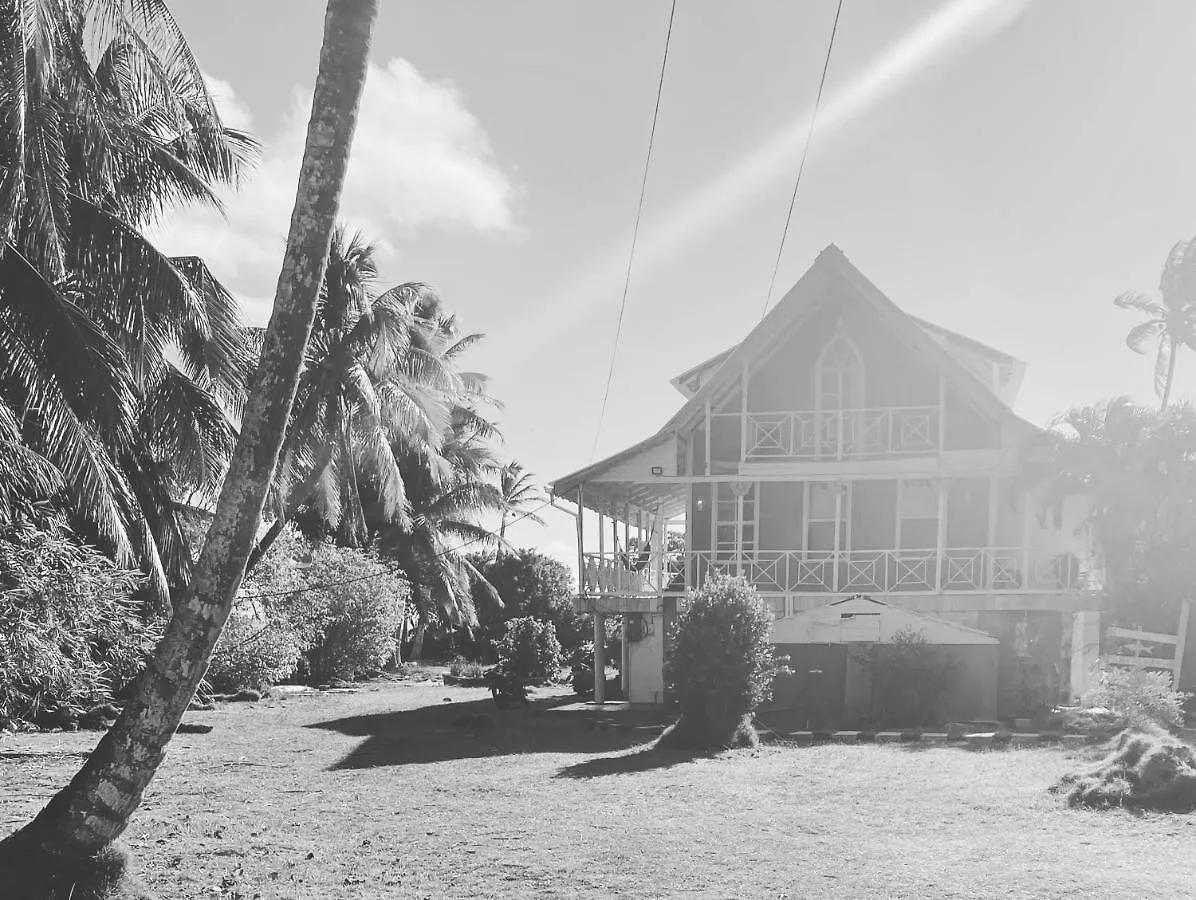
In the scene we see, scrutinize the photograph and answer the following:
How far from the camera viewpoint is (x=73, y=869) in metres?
7.96

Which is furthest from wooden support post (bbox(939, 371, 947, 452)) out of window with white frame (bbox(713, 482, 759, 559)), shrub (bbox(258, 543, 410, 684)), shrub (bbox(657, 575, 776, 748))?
shrub (bbox(258, 543, 410, 684))

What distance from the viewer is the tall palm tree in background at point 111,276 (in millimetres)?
12273

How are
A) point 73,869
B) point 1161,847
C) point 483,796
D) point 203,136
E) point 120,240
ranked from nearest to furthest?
point 73,869
point 1161,847
point 483,796
point 120,240
point 203,136

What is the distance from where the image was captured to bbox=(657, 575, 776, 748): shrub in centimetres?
1766

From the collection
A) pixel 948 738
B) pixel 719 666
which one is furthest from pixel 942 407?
pixel 719 666

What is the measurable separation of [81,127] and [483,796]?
8.81 m

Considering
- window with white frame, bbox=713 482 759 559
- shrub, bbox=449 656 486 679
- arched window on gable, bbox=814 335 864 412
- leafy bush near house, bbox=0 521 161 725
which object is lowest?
shrub, bbox=449 656 486 679

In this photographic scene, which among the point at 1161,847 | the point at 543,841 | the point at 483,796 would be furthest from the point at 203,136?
the point at 1161,847

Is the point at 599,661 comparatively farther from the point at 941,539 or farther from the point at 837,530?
the point at 941,539

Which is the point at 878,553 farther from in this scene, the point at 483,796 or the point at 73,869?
the point at 73,869

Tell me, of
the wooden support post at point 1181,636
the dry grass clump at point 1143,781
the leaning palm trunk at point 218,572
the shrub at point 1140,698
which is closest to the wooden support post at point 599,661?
the shrub at point 1140,698

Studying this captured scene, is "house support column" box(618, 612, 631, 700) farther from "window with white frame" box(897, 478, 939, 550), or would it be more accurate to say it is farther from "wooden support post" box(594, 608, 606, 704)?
"window with white frame" box(897, 478, 939, 550)

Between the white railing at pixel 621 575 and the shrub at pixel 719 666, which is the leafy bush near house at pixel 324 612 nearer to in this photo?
the white railing at pixel 621 575

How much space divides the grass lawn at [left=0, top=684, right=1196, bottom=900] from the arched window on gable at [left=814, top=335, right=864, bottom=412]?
10.3m
